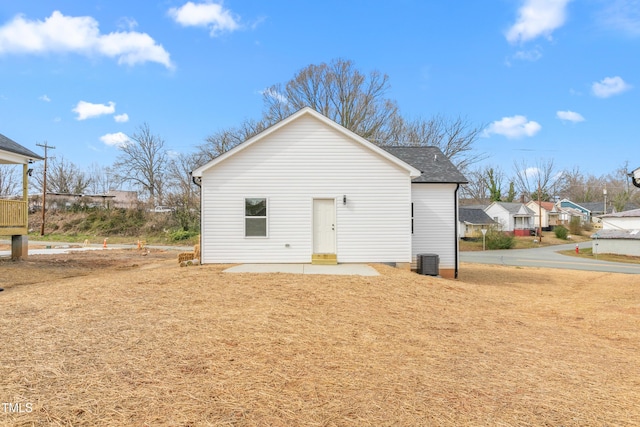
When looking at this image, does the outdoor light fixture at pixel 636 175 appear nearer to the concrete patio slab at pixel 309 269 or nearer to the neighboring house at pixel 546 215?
the concrete patio slab at pixel 309 269

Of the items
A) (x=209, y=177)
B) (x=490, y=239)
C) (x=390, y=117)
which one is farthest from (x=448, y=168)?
(x=490, y=239)

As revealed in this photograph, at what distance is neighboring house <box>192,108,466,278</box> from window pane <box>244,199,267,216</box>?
Result: 0.03 meters

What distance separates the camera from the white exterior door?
43.0 ft

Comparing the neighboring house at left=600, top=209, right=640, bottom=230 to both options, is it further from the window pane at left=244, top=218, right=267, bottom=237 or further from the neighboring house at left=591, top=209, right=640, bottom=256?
the window pane at left=244, top=218, right=267, bottom=237

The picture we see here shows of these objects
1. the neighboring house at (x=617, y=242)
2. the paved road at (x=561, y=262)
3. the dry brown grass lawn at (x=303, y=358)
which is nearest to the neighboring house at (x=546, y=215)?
the neighboring house at (x=617, y=242)

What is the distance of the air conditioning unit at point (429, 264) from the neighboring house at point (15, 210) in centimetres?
1540

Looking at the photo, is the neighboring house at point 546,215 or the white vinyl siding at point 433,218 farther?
the neighboring house at point 546,215

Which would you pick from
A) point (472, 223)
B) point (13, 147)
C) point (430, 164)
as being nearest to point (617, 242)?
point (472, 223)

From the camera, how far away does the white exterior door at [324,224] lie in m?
13.1

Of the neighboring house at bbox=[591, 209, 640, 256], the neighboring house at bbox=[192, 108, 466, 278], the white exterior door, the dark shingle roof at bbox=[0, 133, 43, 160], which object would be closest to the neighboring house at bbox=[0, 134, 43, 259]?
the dark shingle roof at bbox=[0, 133, 43, 160]

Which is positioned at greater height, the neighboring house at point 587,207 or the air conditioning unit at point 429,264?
the neighboring house at point 587,207

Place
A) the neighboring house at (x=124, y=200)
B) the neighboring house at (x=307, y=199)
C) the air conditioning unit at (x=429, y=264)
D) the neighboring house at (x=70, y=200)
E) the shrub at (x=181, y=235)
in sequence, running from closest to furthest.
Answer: the neighboring house at (x=307, y=199) < the air conditioning unit at (x=429, y=264) < the shrub at (x=181, y=235) < the neighboring house at (x=124, y=200) < the neighboring house at (x=70, y=200)

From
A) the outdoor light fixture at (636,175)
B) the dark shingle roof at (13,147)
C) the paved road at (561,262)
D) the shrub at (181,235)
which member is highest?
the dark shingle roof at (13,147)

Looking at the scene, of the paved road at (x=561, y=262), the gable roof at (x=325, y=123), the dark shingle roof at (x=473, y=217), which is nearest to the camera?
the gable roof at (x=325, y=123)
